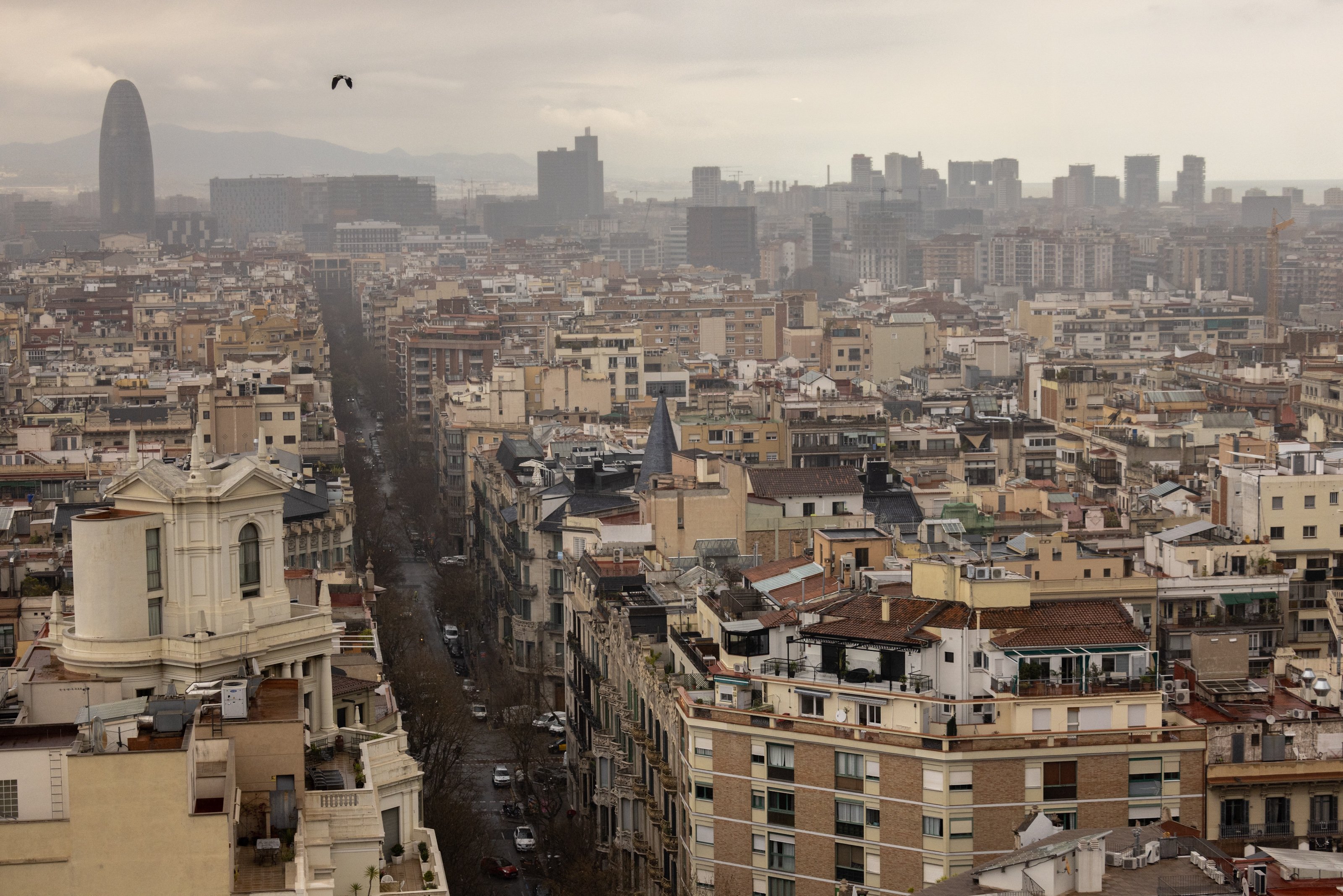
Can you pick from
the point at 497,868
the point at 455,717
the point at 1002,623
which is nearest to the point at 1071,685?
the point at 1002,623

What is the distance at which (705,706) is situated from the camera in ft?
120

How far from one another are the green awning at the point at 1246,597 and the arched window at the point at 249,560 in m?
23.5

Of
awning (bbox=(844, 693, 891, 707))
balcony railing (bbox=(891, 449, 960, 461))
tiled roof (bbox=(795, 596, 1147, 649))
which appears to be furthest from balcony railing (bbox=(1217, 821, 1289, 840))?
balcony railing (bbox=(891, 449, 960, 461))

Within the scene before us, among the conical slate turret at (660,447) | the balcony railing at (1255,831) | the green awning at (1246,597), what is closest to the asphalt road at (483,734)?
the conical slate turret at (660,447)

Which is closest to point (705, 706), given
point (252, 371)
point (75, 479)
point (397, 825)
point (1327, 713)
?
point (397, 825)

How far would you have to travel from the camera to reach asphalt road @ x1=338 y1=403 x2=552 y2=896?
45812 mm

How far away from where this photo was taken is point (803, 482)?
56.3 meters

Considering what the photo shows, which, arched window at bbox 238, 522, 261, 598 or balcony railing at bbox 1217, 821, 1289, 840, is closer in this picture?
arched window at bbox 238, 522, 261, 598

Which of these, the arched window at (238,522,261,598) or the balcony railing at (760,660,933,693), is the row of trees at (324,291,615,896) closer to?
the balcony railing at (760,660,933,693)

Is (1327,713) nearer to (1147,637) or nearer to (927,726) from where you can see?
(1147,637)

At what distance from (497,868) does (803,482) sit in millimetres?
16067

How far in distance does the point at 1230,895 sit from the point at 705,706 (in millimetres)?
12628

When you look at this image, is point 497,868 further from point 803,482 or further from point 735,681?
point 803,482

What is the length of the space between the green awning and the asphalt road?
52.8 feet
